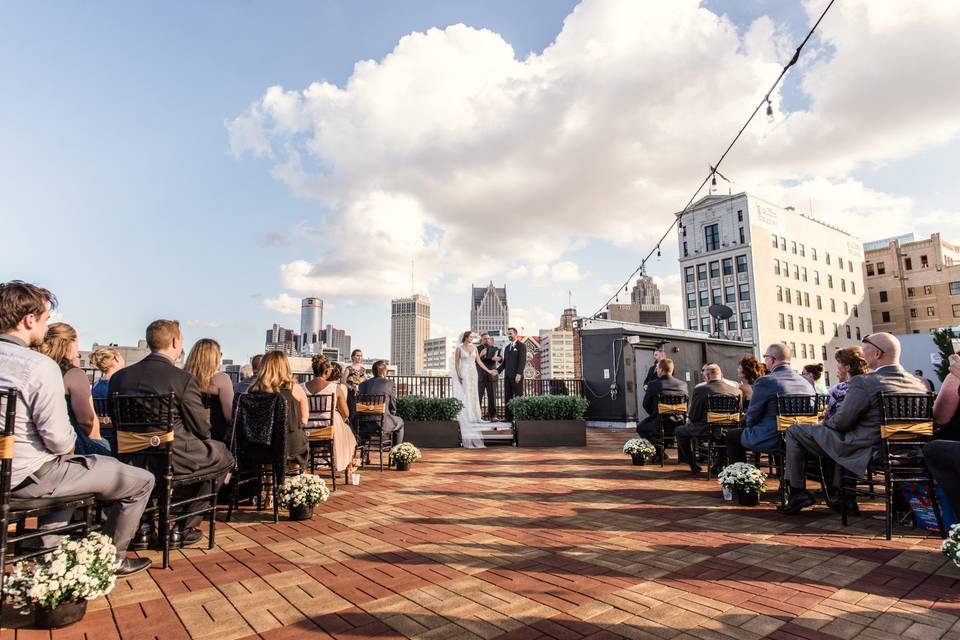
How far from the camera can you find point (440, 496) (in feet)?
18.1

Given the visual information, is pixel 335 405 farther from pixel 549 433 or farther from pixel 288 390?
pixel 549 433

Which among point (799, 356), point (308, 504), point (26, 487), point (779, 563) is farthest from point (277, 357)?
point (799, 356)

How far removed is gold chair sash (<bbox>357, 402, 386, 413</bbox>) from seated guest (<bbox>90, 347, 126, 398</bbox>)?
3141 millimetres

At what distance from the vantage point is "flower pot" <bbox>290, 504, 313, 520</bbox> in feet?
14.7

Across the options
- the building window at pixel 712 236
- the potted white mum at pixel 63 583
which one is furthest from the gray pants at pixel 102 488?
the building window at pixel 712 236

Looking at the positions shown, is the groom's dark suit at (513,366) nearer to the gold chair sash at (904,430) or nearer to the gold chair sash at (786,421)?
the gold chair sash at (786,421)

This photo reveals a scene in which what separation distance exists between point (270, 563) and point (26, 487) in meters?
1.36

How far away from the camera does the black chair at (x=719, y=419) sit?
634cm

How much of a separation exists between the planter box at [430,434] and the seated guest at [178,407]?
22.1 ft

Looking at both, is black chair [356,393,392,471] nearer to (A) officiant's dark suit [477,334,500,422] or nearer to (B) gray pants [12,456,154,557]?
(B) gray pants [12,456,154,557]

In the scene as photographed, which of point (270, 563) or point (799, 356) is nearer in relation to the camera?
point (270, 563)

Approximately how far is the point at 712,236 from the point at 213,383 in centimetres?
6492

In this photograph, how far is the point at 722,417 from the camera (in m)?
6.35

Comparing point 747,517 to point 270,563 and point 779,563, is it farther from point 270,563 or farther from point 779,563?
point 270,563
